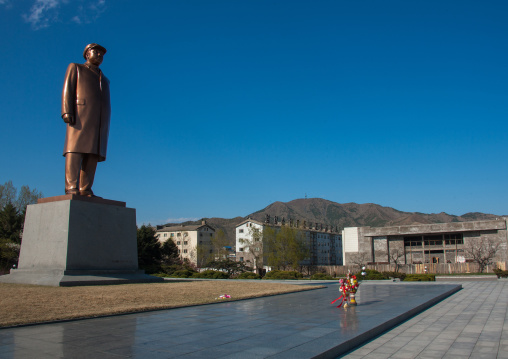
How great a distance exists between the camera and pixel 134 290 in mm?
12648

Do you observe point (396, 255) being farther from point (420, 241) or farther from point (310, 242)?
point (310, 242)

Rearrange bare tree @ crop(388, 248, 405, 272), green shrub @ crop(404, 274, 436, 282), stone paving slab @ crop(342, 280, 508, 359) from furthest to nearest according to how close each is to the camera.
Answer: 1. bare tree @ crop(388, 248, 405, 272)
2. green shrub @ crop(404, 274, 436, 282)
3. stone paving slab @ crop(342, 280, 508, 359)

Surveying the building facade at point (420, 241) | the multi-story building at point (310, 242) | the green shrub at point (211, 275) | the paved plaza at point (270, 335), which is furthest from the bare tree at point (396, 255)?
the paved plaza at point (270, 335)

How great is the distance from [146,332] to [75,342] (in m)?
1.22

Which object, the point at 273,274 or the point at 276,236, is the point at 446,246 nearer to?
the point at 276,236

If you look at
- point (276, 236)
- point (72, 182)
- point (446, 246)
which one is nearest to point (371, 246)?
point (446, 246)

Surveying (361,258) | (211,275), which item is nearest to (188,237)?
(361,258)

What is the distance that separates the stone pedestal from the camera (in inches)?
576

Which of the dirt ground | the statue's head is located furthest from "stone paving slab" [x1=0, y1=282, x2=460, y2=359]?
the statue's head

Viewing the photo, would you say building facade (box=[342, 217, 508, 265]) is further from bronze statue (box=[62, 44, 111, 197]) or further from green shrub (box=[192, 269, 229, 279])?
bronze statue (box=[62, 44, 111, 197])

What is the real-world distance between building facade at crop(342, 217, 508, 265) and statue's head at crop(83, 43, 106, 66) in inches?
1668

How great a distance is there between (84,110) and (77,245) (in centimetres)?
567

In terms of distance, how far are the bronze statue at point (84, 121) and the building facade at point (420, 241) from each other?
41.7 metres

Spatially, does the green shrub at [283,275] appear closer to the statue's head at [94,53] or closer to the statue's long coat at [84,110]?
the statue's long coat at [84,110]
